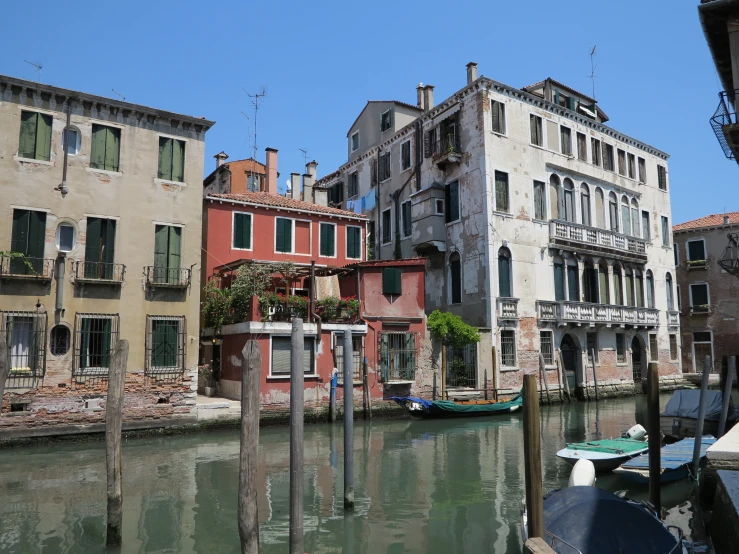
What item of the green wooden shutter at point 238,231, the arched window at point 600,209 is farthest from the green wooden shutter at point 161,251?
the arched window at point 600,209

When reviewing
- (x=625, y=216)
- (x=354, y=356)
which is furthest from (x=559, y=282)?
(x=354, y=356)

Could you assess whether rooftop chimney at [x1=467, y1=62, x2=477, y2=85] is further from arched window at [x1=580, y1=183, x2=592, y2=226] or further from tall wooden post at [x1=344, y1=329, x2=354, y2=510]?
tall wooden post at [x1=344, y1=329, x2=354, y2=510]

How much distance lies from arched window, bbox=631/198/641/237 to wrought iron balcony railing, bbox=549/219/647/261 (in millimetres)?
579

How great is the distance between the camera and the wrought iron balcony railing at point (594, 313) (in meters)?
22.5

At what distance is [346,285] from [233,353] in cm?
420

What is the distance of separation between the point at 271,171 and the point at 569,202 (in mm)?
12063

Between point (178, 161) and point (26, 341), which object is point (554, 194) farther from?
point (26, 341)

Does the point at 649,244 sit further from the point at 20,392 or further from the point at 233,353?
the point at 20,392

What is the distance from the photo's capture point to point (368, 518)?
7984 mm

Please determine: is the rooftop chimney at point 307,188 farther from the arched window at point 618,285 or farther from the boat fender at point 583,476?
the boat fender at point 583,476

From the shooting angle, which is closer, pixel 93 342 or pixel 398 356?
pixel 93 342

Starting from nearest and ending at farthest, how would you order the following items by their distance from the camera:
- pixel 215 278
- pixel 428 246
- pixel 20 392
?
pixel 20 392
pixel 215 278
pixel 428 246

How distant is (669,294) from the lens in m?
28.9

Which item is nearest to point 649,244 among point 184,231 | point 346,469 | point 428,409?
point 428,409
